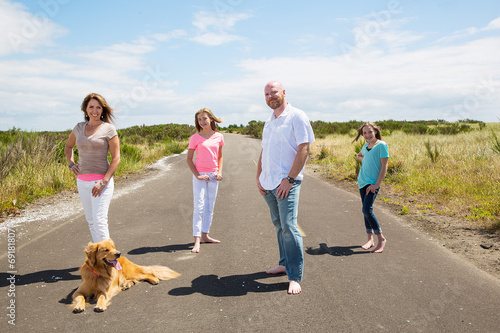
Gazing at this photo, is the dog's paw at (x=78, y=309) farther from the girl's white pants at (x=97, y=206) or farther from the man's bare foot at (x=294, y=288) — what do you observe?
the man's bare foot at (x=294, y=288)

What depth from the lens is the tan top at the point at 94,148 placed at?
4492mm

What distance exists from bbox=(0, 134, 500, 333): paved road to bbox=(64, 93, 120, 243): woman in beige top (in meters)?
0.88

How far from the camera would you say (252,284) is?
442 cm

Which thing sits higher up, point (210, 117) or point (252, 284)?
Result: point (210, 117)

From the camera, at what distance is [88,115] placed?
4688mm

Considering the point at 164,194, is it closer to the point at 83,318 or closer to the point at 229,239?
the point at 229,239

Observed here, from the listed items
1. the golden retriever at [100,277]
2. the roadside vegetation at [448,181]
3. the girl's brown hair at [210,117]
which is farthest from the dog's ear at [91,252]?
the roadside vegetation at [448,181]

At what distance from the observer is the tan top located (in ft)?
14.7

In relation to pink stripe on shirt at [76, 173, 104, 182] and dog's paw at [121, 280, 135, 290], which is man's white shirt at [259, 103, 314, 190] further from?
pink stripe on shirt at [76, 173, 104, 182]

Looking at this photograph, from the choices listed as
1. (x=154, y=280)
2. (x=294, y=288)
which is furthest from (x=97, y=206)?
(x=294, y=288)

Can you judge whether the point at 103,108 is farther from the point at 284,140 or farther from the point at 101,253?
the point at 284,140

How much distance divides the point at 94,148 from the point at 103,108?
58cm

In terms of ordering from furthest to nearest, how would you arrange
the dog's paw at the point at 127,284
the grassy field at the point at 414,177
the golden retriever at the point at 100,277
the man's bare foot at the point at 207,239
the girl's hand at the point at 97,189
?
1. the grassy field at the point at 414,177
2. the man's bare foot at the point at 207,239
3. the girl's hand at the point at 97,189
4. the dog's paw at the point at 127,284
5. the golden retriever at the point at 100,277

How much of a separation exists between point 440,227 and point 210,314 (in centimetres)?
532
